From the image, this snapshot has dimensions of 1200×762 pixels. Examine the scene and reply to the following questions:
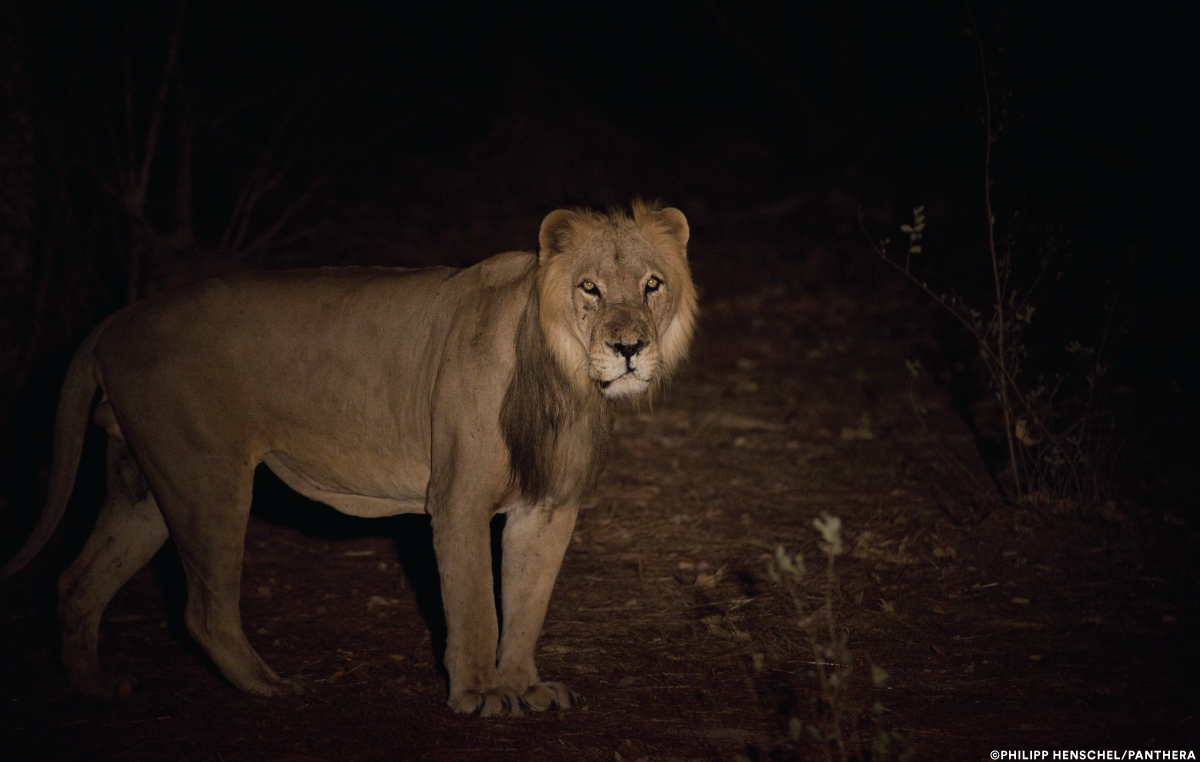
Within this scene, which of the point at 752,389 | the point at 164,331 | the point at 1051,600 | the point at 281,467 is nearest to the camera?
the point at 164,331

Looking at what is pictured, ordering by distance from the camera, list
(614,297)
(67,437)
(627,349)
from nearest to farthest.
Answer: (627,349)
(614,297)
(67,437)

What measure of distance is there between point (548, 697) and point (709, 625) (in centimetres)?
99

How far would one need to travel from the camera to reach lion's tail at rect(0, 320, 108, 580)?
4398 millimetres

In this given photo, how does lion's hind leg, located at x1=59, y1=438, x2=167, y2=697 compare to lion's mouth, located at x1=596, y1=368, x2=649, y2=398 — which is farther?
lion's hind leg, located at x1=59, y1=438, x2=167, y2=697

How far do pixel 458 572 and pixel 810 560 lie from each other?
7.15ft

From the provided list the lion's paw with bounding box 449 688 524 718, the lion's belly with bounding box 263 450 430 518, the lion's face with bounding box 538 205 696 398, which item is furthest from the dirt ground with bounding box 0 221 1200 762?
the lion's face with bounding box 538 205 696 398

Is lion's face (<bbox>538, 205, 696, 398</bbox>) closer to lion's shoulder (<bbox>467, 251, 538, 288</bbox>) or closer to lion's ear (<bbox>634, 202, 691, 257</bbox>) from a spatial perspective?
lion's ear (<bbox>634, 202, 691, 257</bbox>)

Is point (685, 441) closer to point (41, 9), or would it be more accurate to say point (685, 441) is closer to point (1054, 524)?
point (1054, 524)

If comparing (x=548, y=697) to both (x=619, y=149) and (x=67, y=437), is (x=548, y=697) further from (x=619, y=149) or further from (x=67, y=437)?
(x=619, y=149)

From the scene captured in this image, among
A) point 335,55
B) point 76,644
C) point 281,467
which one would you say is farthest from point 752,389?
point 76,644

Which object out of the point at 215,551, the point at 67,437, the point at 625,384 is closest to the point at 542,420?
the point at 625,384

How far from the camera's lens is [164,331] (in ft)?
14.3

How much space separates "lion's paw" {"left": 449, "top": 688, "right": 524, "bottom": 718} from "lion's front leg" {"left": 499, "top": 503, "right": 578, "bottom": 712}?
16cm

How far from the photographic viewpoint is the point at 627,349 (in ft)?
12.5
